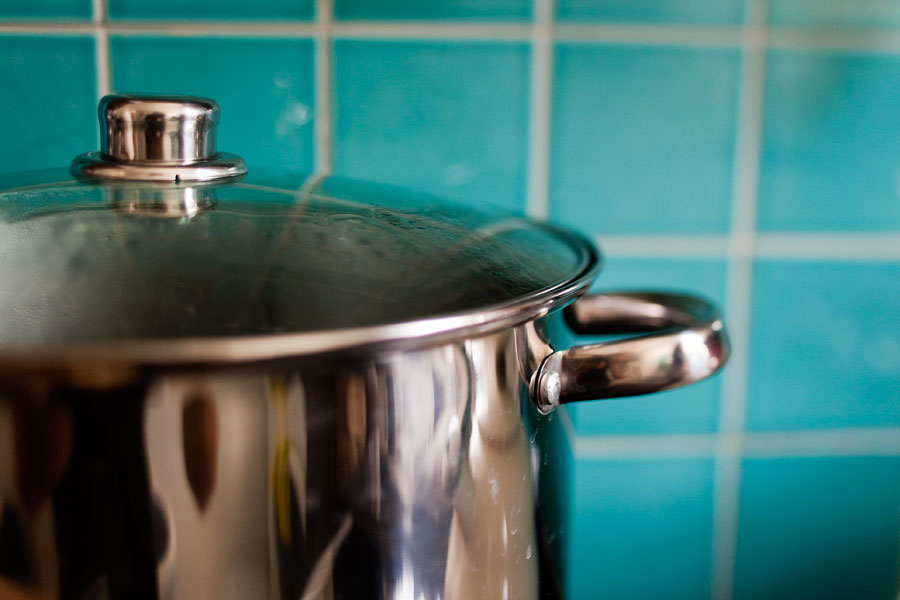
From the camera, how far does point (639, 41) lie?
1.69ft

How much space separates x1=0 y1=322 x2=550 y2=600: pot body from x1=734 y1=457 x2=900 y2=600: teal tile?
36 cm

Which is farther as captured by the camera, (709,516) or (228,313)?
(709,516)

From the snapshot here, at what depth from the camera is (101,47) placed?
1.61ft

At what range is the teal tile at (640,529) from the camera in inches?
22.2

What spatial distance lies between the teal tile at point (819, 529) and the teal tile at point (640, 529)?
0.03 metres

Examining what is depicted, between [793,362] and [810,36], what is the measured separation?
20 cm

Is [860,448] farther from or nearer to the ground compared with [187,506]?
nearer to the ground

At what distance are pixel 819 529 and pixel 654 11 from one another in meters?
0.35

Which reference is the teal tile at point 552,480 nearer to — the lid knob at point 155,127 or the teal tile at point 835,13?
the lid knob at point 155,127

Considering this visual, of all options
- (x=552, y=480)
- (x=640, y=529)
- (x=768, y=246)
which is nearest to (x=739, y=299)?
(x=768, y=246)

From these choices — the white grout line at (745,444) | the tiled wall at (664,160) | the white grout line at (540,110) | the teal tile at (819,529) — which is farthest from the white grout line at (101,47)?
the teal tile at (819,529)

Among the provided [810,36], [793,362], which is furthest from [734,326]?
[810,36]

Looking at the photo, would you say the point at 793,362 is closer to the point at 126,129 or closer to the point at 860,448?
the point at 860,448

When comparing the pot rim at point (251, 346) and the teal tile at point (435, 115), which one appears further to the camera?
the teal tile at point (435, 115)
